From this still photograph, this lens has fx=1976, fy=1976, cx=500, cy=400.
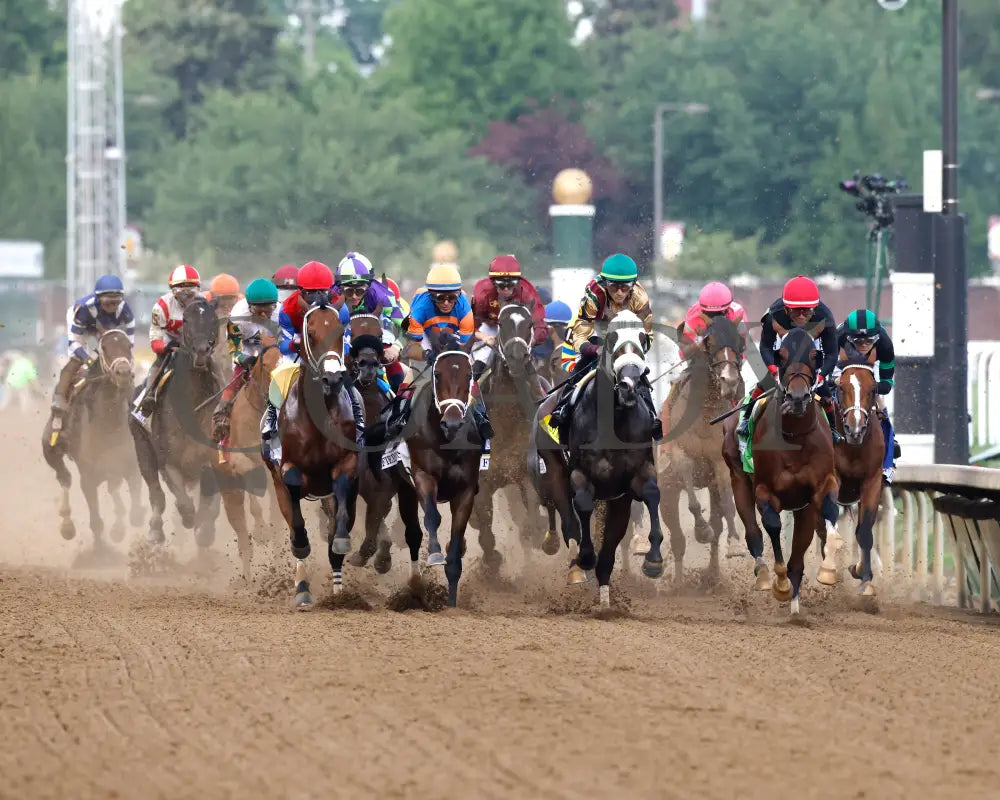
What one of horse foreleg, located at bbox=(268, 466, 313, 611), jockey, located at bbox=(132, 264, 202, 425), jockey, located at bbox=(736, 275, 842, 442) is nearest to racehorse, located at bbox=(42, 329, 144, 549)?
jockey, located at bbox=(132, 264, 202, 425)

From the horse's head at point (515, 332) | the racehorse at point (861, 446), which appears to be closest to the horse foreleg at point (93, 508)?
the horse's head at point (515, 332)

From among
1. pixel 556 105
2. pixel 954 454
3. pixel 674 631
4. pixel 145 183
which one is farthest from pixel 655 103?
pixel 674 631

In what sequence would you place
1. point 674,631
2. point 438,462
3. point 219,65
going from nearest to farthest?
point 674,631 < point 438,462 < point 219,65

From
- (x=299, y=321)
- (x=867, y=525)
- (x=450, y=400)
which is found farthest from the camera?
(x=867, y=525)

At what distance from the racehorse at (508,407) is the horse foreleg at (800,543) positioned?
7.51 ft

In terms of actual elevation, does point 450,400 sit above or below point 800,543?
above

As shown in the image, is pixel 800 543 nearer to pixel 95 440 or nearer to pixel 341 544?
pixel 341 544

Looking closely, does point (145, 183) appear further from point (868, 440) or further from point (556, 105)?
point (868, 440)

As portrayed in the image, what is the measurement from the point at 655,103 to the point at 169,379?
45033 millimetres

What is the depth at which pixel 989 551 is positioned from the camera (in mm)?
12984

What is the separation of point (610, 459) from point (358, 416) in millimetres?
1641

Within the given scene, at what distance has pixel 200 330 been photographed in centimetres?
1505

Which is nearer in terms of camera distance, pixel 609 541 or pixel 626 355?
pixel 626 355

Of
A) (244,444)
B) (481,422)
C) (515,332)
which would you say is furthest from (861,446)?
(244,444)
